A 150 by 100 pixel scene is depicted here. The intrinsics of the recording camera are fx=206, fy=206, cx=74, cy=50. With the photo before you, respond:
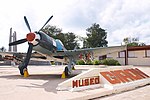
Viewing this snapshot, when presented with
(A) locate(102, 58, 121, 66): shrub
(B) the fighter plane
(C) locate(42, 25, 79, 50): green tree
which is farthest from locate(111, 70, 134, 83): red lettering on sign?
(C) locate(42, 25, 79, 50): green tree

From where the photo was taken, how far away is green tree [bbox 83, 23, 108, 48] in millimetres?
76000

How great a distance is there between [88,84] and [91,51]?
243 inches

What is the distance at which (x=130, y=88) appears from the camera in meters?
10.2

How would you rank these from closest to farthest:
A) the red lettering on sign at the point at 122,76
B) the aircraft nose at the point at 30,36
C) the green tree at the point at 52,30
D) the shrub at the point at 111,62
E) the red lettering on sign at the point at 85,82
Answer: the red lettering on sign at the point at 85,82 → the red lettering on sign at the point at 122,76 → the aircraft nose at the point at 30,36 → the shrub at the point at 111,62 → the green tree at the point at 52,30

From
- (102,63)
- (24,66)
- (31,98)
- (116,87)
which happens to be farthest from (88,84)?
(102,63)

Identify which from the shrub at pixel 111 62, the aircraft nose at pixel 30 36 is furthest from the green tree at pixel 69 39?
the aircraft nose at pixel 30 36

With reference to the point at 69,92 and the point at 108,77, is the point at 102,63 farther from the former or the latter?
the point at 69,92

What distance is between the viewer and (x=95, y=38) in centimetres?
7731

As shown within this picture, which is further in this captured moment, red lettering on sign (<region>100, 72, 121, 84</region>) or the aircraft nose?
the aircraft nose

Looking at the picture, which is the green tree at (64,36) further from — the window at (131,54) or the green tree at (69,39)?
the window at (131,54)

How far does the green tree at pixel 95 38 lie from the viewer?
2992 inches

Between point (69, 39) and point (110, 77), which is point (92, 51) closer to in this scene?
point (110, 77)

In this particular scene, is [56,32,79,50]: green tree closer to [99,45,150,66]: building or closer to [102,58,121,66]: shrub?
[99,45,150,66]: building

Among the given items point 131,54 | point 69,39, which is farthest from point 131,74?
point 69,39
